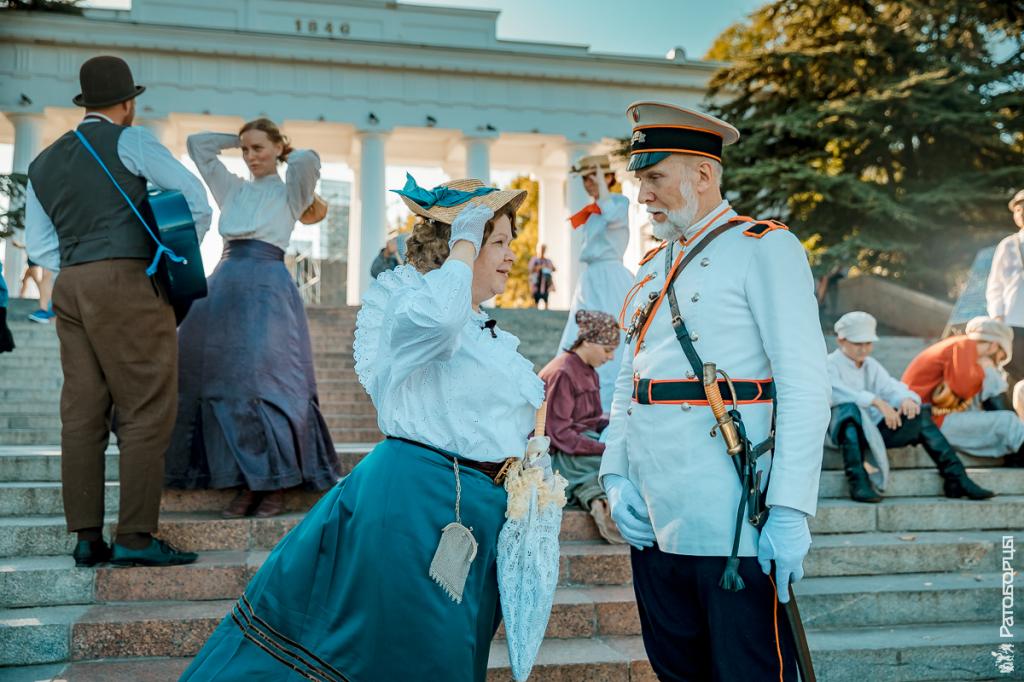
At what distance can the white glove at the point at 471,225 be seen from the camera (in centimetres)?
254

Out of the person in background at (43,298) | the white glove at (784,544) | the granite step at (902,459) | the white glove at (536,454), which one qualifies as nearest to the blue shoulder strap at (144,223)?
the white glove at (536,454)

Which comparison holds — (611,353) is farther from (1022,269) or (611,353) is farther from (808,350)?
(1022,269)

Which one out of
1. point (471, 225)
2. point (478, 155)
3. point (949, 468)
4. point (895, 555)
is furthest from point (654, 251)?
point (478, 155)

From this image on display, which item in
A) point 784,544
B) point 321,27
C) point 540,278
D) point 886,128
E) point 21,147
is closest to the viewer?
point 784,544

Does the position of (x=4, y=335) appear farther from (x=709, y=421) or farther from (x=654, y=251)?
(x=709, y=421)

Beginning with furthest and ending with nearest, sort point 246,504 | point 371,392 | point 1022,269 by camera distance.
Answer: point 1022,269
point 246,504
point 371,392

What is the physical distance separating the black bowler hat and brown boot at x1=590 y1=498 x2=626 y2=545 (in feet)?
10.3

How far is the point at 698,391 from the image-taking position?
254 centimetres

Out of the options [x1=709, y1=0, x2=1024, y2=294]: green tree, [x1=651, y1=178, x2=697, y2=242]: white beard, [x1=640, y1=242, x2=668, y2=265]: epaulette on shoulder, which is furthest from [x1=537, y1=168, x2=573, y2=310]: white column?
[x1=651, y1=178, x2=697, y2=242]: white beard

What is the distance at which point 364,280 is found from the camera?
87.3ft

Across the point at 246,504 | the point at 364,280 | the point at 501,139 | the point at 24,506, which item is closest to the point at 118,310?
the point at 246,504

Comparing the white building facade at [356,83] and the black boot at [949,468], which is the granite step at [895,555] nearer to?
the black boot at [949,468]

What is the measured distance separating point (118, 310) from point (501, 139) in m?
25.0

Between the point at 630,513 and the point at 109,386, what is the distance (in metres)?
2.58
